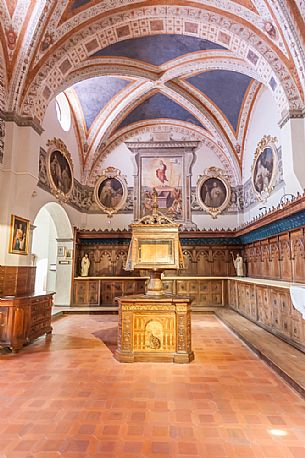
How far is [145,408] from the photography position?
3.19 metres

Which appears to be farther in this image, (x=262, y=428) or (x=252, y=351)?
(x=252, y=351)

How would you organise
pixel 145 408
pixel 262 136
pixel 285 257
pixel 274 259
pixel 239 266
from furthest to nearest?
1. pixel 239 266
2. pixel 262 136
3. pixel 274 259
4. pixel 285 257
5. pixel 145 408

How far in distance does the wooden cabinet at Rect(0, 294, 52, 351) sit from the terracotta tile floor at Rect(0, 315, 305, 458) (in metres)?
0.43

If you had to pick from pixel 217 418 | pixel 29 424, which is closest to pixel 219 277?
pixel 217 418

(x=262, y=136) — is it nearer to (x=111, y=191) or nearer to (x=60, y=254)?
(x=111, y=191)

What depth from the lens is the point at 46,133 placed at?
8.77 m

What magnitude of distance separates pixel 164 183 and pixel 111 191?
241 cm

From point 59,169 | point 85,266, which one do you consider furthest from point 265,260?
point 59,169

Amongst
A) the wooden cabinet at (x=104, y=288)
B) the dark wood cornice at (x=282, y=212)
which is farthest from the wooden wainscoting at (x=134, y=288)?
the dark wood cornice at (x=282, y=212)

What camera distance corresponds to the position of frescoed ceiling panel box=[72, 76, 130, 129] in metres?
10.5

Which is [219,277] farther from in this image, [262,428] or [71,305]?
[262,428]

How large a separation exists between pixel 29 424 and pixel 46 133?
788 cm

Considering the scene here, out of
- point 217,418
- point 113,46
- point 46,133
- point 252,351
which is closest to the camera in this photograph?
point 217,418

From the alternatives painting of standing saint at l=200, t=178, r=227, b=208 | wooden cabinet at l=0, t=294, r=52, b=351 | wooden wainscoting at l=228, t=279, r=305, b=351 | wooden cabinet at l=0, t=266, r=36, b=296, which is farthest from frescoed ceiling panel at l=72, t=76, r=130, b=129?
wooden wainscoting at l=228, t=279, r=305, b=351
